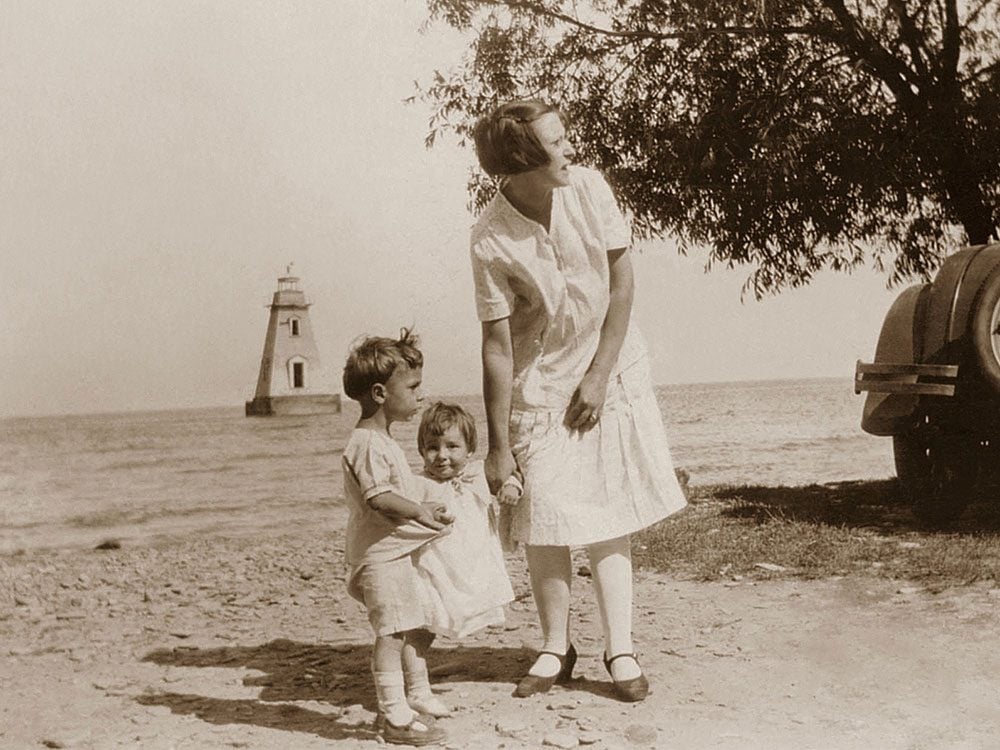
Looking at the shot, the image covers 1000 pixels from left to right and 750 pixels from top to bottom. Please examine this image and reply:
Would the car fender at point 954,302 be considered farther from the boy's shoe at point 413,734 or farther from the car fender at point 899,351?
the boy's shoe at point 413,734

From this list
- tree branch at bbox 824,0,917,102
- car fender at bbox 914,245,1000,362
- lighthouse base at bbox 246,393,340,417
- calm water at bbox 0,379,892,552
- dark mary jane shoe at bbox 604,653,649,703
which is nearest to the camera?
dark mary jane shoe at bbox 604,653,649,703

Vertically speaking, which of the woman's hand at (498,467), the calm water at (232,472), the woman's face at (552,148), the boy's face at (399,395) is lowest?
the calm water at (232,472)

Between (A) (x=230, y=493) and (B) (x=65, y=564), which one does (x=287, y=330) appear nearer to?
(A) (x=230, y=493)

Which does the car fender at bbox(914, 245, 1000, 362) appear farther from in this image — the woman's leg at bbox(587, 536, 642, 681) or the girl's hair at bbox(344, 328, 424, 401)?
the girl's hair at bbox(344, 328, 424, 401)

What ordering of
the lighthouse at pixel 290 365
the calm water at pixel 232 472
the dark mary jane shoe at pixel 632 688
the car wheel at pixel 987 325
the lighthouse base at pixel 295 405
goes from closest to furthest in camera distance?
the dark mary jane shoe at pixel 632 688 → the car wheel at pixel 987 325 → the calm water at pixel 232 472 → the lighthouse at pixel 290 365 → the lighthouse base at pixel 295 405

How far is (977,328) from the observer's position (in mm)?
Result: 6344

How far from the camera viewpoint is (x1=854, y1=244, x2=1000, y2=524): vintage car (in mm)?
6383

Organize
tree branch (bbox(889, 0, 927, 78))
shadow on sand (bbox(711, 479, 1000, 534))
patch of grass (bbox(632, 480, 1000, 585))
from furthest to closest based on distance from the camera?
tree branch (bbox(889, 0, 927, 78))
shadow on sand (bbox(711, 479, 1000, 534))
patch of grass (bbox(632, 480, 1000, 585))

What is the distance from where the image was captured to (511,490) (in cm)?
388

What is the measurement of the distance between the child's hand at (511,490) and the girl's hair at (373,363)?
21.7 inches

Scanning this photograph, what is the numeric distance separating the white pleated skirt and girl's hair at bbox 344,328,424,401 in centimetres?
56

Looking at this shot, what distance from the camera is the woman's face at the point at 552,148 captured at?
371 cm

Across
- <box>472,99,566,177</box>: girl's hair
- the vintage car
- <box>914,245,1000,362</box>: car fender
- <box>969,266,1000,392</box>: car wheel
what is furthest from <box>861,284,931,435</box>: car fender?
<box>472,99,566,177</box>: girl's hair

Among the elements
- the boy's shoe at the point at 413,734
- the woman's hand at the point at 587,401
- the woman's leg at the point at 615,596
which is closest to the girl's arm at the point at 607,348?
the woman's hand at the point at 587,401
